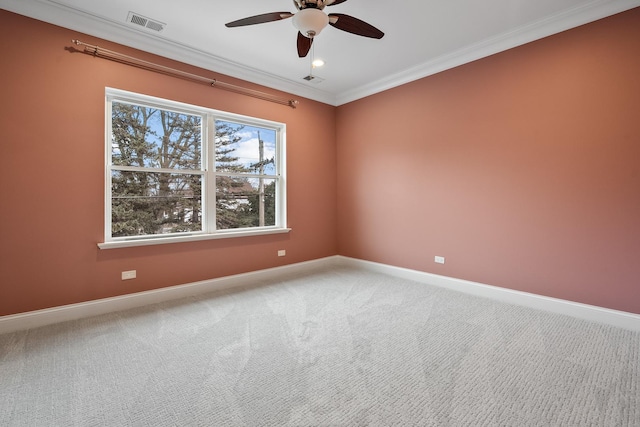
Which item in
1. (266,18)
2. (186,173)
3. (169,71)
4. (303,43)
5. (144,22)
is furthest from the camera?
(186,173)

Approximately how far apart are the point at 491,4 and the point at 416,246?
2.81 metres

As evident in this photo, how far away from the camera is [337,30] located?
304cm

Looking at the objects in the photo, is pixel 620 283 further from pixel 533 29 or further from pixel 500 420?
pixel 533 29

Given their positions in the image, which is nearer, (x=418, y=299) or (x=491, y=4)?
(x=491, y=4)

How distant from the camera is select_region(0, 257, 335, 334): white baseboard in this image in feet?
8.56

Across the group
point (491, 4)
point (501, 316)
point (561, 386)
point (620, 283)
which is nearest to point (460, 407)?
point (561, 386)

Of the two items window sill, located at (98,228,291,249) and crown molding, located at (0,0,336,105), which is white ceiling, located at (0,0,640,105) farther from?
window sill, located at (98,228,291,249)

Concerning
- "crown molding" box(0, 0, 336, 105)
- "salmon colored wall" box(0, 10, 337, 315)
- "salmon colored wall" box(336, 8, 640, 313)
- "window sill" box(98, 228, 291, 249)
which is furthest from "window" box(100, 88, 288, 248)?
"salmon colored wall" box(336, 8, 640, 313)

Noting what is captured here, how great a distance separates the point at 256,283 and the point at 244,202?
1.16m

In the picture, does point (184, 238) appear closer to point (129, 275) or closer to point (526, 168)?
point (129, 275)

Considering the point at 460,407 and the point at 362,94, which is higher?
the point at 362,94

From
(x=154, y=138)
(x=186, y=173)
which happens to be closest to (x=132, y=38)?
(x=154, y=138)

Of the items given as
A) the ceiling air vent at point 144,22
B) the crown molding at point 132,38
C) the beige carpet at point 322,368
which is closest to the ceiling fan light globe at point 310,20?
the ceiling air vent at point 144,22

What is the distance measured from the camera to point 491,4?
2686 millimetres
